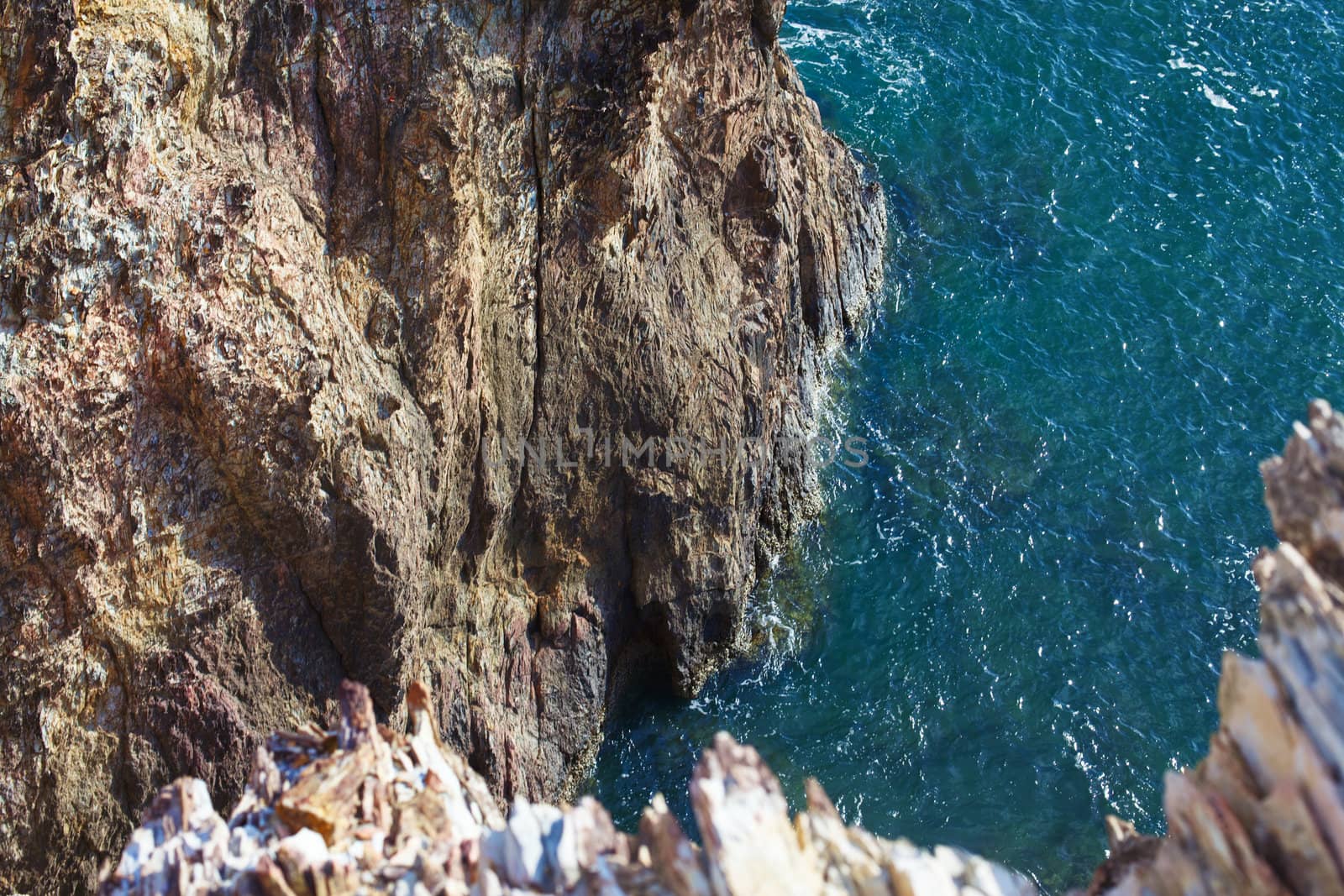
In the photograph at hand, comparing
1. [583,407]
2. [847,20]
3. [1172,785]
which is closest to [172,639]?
[583,407]

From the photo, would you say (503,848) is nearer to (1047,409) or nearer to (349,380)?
(349,380)

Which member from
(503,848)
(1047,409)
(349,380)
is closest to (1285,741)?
(503,848)

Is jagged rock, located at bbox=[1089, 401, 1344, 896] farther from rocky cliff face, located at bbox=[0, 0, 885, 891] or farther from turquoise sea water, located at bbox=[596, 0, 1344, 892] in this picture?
rocky cliff face, located at bbox=[0, 0, 885, 891]

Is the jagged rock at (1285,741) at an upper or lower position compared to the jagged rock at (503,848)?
upper

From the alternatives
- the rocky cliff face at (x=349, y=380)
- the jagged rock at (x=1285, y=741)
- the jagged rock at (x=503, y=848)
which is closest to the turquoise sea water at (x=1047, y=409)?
the rocky cliff face at (x=349, y=380)

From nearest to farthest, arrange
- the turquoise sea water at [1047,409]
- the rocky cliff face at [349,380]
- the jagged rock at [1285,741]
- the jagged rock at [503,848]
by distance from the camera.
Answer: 1. the jagged rock at [1285,741]
2. the jagged rock at [503,848]
3. the rocky cliff face at [349,380]
4. the turquoise sea water at [1047,409]

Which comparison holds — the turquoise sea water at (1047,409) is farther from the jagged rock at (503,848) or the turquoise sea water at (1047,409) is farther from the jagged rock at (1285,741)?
the jagged rock at (1285,741)

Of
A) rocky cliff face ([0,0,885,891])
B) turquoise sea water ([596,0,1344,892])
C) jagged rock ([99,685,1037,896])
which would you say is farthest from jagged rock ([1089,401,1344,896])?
rocky cliff face ([0,0,885,891])
